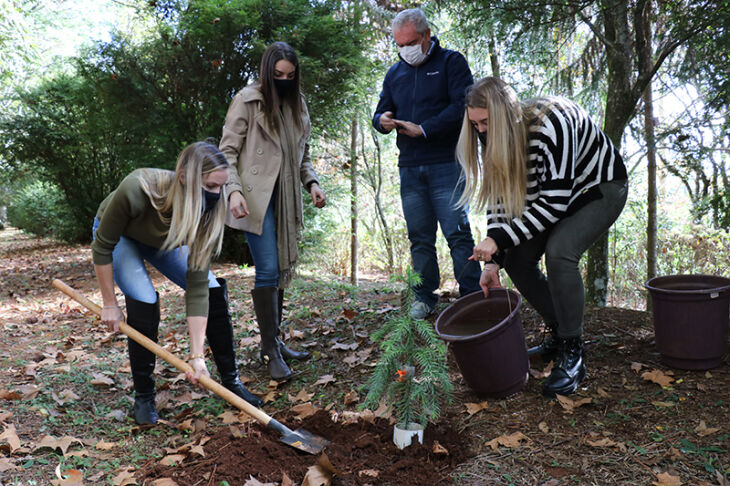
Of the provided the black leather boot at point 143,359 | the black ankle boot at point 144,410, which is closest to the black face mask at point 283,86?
the black leather boot at point 143,359

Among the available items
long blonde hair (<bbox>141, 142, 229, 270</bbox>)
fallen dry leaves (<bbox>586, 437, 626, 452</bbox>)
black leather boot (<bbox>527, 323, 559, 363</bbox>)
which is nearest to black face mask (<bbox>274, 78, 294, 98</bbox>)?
long blonde hair (<bbox>141, 142, 229, 270</bbox>)

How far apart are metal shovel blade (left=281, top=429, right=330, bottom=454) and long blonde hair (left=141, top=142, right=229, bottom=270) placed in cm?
96

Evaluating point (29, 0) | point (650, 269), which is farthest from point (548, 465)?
point (29, 0)

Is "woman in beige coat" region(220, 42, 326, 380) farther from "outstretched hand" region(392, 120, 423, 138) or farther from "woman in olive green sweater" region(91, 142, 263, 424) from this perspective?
"outstretched hand" region(392, 120, 423, 138)

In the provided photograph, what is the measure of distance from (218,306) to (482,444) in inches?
62.9

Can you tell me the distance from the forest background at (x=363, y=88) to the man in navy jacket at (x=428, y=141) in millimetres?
759

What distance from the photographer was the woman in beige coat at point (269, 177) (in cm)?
319

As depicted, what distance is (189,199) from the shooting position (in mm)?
2518

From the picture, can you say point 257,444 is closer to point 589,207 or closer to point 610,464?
point 610,464

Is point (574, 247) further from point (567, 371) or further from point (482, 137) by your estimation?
point (482, 137)

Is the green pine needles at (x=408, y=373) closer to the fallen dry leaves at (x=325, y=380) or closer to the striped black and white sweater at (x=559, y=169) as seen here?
the striped black and white sweater at (x=559, y=169)

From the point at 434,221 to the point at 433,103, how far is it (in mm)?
835

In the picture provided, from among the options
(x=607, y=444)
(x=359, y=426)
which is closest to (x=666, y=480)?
(x=607, y=444)

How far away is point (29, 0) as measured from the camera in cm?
1508
